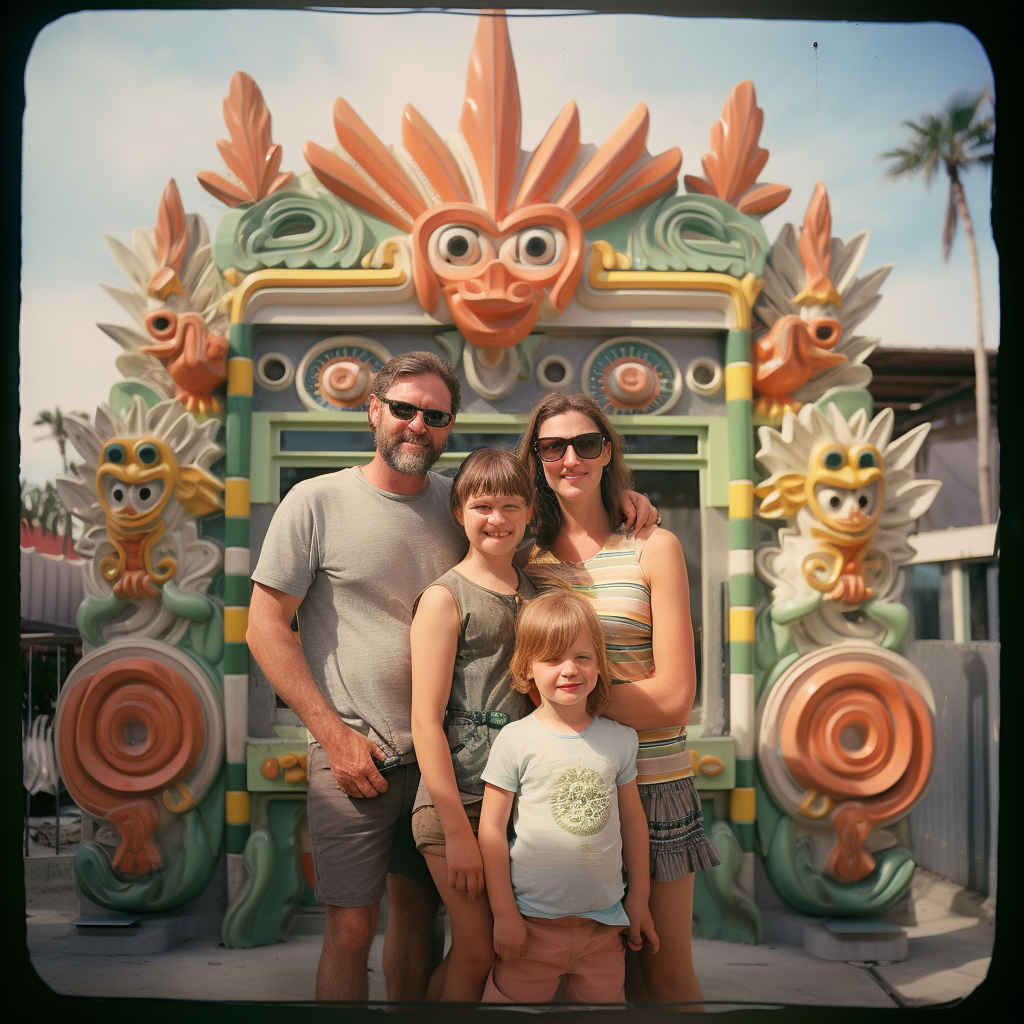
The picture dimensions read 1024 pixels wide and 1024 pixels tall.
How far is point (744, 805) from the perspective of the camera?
11.7 ft

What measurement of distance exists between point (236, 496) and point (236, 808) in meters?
1.31

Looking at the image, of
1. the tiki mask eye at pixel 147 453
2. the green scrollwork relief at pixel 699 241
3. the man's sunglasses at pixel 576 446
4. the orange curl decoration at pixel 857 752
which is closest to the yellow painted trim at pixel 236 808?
the tiki mask eye at pixel 147 453

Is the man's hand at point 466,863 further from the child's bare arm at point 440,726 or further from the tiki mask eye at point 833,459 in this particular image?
the tiki mask eye at point 833,459

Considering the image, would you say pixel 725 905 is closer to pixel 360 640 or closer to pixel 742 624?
pixel 742 624

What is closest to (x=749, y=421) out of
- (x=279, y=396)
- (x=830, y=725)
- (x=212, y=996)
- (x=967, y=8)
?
(x=830, y=725)

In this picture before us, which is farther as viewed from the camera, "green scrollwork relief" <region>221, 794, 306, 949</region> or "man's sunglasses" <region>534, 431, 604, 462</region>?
"green scrollwork relief" <region>221, 794, 306, 949</region>

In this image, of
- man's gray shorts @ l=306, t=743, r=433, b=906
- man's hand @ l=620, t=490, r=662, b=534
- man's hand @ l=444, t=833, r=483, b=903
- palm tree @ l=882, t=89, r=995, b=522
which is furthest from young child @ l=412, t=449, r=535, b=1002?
palm tree @ l=882, t=89, r=995, b=522

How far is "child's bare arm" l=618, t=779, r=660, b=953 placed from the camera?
2215 mm

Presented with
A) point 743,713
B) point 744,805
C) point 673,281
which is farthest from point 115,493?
point 744,805

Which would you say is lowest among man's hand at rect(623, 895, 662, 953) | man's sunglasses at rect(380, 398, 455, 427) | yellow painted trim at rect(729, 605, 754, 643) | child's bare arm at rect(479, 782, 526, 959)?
man's hand at rect(623, 895, 662, 953)

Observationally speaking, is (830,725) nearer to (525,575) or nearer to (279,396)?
(525,575)

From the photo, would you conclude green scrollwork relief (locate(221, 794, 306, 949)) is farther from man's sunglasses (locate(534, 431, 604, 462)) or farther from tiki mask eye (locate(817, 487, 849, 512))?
tiki mask eye (locate(817, 487, 849, 512))

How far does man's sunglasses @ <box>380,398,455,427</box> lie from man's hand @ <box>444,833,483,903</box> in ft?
3.69

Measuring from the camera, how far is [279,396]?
12.2 ft
